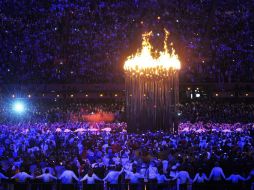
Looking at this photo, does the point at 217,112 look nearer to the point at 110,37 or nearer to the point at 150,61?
the point at 110,37

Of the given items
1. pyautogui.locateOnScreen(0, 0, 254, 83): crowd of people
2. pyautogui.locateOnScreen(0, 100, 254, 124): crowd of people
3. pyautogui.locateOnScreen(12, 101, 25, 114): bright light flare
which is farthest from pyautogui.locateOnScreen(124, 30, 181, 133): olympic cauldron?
pyautogui.locateOnScreen(12, 101, 25, 114): bright light flare

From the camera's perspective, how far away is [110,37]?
3900 cm

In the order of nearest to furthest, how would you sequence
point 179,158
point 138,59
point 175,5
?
point 179,158 < point 138,59 < point 175,5

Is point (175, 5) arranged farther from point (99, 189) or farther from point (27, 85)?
point (99, 189)

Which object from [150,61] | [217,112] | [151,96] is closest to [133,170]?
[150,61]

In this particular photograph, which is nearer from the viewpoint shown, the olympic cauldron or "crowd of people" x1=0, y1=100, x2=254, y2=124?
the olympic cauldron

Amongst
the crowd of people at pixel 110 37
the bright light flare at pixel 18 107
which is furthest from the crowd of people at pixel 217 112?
the bright light flare at pixel 18 107

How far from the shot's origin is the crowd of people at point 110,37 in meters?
35.0

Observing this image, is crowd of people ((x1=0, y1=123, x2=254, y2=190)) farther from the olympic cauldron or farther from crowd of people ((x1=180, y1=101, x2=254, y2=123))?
crowd of people ((x1=180, y1=101, x2=254, y2=123))

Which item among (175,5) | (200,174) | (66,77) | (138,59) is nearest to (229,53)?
(175,5)

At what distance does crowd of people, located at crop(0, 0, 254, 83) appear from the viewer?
A: 3497cm

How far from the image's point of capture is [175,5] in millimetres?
33969

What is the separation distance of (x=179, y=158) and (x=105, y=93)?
31.0 metres

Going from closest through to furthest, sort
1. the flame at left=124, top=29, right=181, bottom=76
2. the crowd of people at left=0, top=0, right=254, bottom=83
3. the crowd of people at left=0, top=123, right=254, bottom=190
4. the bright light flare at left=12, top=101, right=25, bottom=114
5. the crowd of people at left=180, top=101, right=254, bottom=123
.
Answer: the crowd of people at left=0, top=123, right=254, bottom=190, the flame at left=124, top=29, right=181, bottom=76, the crowd of people at left=0, top=0, right=254, bottom=83, the crowd of people at left=180, top=101, right=254, bottom=123, the bright light flare at left=12, top=101, right=25, bottom=114
